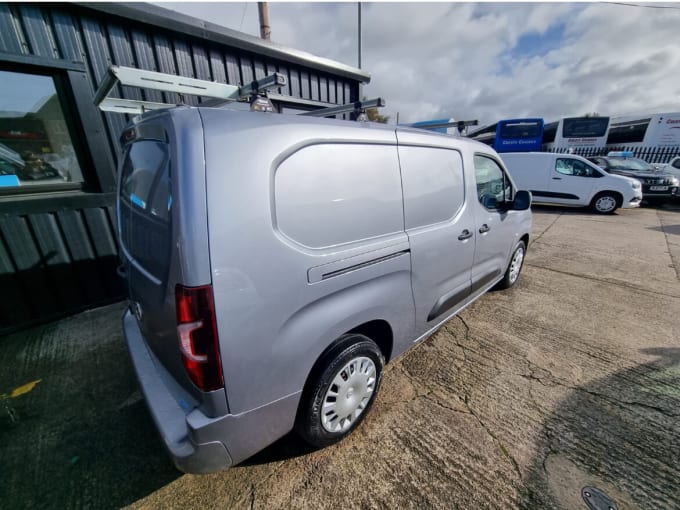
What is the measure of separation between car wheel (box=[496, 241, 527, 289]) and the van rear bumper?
354 cm

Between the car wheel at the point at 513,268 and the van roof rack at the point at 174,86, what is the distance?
8.55 ft

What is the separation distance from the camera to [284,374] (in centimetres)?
134

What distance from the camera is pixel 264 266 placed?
1.18 metres

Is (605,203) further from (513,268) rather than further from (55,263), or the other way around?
(55,263)

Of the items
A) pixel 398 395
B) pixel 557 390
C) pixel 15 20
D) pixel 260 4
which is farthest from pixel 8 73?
pixel 260 4

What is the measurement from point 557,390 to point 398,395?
3.98 feet

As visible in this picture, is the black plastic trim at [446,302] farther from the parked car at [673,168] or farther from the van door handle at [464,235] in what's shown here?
the parked car at [673,168]

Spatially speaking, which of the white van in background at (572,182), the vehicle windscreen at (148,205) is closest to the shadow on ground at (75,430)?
the vehicle windscreen at (148,205)

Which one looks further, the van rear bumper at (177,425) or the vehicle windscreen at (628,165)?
the vehicle windscreen at (628,165)

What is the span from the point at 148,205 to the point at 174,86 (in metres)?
0.94

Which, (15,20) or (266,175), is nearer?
(266,175)

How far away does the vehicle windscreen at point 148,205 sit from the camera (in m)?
1.19

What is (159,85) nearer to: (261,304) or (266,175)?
(266,175)

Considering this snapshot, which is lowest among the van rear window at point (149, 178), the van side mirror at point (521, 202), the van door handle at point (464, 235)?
the van door handle at point (464, 235)
